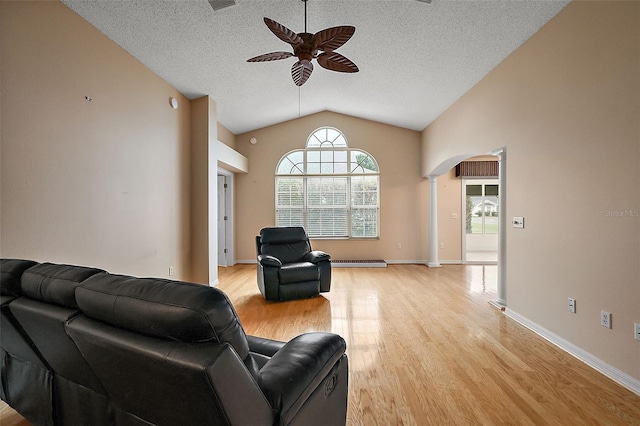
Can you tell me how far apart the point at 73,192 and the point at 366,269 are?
496cm

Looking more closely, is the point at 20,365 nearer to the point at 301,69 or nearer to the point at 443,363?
the point at 443,363

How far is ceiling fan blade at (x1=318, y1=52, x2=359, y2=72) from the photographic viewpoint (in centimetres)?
278

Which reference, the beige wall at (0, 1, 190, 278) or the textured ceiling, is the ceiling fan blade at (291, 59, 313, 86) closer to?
the textured ceiling

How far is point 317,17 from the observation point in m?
3.29

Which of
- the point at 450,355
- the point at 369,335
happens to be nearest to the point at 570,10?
the point at 450,355

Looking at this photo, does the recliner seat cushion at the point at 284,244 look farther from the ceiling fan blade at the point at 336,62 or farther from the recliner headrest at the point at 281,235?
the ceiling fan blade at the point at 336,62

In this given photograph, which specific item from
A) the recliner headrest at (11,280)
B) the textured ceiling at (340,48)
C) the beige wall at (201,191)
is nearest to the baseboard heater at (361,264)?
the beige wall at (201,191)

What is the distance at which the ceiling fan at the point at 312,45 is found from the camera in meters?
2.41

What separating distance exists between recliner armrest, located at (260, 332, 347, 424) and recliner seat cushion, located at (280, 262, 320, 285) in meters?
2.50

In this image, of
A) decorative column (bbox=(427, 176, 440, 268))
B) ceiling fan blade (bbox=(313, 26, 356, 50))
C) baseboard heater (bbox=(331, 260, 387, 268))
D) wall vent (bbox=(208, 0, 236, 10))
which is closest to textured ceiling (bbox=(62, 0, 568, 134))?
wall vent (bbox=(208, 0, 236, 10))

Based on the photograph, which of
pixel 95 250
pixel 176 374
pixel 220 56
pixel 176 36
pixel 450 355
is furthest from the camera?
pixel 220 56

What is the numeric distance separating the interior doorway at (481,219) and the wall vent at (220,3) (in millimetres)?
5920

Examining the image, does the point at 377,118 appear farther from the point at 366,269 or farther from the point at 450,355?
the point at 450,355

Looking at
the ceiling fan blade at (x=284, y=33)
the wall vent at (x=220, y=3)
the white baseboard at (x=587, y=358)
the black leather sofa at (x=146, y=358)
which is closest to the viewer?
the black leather sofa at (x=146, y=358)
